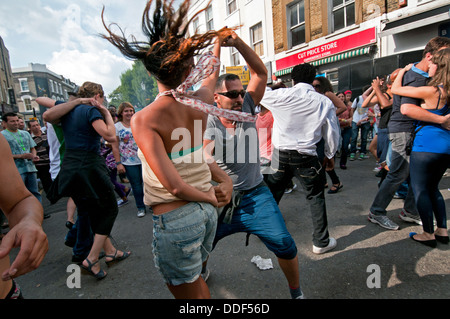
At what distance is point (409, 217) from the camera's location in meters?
3.20

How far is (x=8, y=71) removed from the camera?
103ft

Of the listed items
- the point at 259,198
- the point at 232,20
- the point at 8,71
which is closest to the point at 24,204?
the point at 259,198

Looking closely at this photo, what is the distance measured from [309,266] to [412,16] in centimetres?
934

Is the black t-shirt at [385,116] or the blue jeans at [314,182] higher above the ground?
the black t-shirt at [385,116]

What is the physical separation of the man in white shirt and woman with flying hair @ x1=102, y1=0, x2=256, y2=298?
4.90 feet

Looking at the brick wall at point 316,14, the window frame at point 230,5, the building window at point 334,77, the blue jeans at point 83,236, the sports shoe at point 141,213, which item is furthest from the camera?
the window frame at point 230,5

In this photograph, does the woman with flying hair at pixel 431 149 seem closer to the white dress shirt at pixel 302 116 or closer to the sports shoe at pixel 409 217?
the sports shoe at pixel 409 217

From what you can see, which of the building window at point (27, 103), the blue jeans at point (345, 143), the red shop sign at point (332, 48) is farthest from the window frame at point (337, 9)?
the building window at point (27, 103)

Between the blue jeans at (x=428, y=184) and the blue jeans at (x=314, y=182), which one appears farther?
the blue jeans at (x=314, y=182)

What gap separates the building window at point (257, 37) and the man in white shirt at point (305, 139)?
1311 centimetres

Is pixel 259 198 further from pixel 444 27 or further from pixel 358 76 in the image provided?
pixel 358 76

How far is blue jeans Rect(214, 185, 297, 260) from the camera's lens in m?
1.83

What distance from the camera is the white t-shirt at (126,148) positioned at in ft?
14.3
